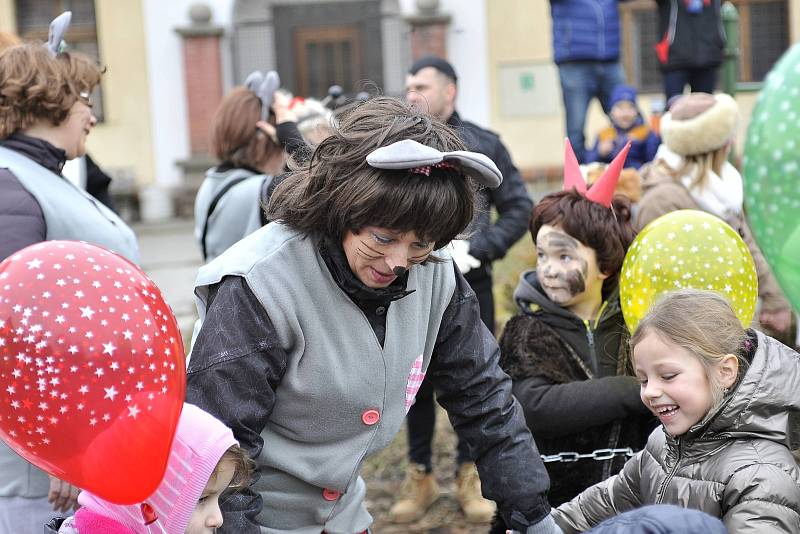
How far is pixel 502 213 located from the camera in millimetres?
4273

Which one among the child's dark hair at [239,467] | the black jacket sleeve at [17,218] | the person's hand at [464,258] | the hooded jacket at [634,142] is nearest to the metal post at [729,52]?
the hooded jacket at [634,142]

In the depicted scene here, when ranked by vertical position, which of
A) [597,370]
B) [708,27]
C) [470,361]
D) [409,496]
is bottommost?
[409,496]

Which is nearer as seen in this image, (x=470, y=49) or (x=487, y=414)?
(x=487, y=414)

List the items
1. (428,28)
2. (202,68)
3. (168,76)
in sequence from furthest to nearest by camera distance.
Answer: (168,76)
(202,68)
(428,28)

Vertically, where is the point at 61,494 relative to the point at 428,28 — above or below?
below

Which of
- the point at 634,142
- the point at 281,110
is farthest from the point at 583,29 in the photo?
the point at 281,110

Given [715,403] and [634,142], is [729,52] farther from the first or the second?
[715,403]

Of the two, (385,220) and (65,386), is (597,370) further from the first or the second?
(65,386)

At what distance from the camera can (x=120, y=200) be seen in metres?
14.2

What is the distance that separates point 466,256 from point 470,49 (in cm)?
1044

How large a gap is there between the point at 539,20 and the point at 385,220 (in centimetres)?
1250

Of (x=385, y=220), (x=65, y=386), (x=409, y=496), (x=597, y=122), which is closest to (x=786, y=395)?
(x=385, y=220)

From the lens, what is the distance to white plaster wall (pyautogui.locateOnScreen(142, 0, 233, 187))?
14.3 m

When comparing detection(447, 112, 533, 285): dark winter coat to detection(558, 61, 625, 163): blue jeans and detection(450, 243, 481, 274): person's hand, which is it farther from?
detection(558, 61, 625, 163): blue jeans
